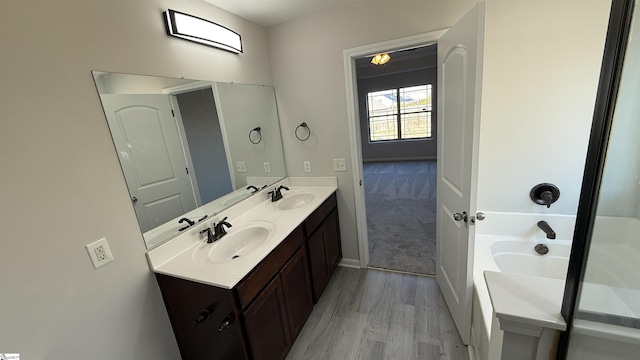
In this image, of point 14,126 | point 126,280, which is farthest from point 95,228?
point 14,126

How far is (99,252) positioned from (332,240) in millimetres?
1712

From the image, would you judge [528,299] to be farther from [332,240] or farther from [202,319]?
[332,240]

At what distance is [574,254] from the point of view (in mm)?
626

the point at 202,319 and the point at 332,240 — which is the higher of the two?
the point at 202,319

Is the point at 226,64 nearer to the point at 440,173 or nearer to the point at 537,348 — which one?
the point at 440,173

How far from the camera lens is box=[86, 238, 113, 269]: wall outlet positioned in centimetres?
112

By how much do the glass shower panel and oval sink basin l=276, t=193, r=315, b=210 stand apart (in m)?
1.81

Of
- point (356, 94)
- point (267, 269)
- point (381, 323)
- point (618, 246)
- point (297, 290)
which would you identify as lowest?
point (381, 323)

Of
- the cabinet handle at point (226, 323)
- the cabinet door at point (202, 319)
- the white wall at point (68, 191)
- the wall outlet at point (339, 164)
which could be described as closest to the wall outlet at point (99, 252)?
the white wall at point (68, 191)

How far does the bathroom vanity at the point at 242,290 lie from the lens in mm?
1236

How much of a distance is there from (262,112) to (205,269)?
Answer: 1.51 m

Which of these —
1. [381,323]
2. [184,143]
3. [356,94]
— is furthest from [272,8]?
[381,323]

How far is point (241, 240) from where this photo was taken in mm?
1729

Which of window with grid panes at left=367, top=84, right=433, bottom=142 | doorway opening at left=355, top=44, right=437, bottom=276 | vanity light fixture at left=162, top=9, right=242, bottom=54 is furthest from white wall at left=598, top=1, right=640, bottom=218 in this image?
window with grid panes at left=367, top=84, right=433, bottom=142
